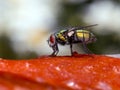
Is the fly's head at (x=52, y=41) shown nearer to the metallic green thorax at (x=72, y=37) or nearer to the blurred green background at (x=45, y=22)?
the metallic green thorax at (x=72, y=37)

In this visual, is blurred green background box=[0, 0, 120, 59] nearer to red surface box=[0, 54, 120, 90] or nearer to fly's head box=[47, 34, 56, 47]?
fly's head box=[47, 34, 56, 47]

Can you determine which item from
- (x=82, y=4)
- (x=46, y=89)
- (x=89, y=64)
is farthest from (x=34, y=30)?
(x=46, y=89)

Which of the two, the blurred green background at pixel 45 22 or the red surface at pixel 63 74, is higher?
the red surface at pixel 63 74

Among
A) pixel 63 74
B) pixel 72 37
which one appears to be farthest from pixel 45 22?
pixel 63 74

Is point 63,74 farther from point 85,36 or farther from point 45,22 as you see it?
point 45,22

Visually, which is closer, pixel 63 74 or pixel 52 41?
pixel 63 74

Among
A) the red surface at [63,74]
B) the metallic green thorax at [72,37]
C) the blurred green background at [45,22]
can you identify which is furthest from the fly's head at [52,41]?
the blurred green background at [45,22]
